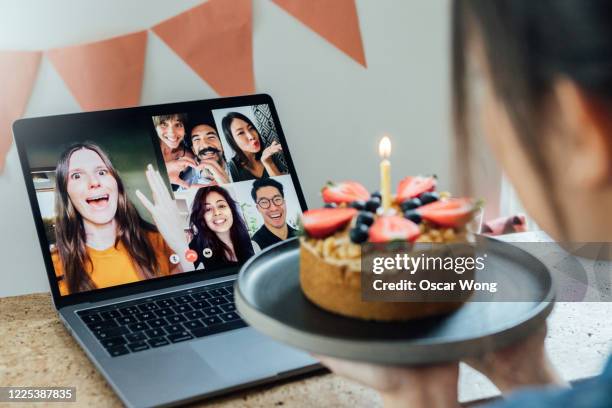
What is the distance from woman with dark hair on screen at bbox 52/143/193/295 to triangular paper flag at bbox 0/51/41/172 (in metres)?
0.13

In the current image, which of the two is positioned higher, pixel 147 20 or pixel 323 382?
pixel 147 20

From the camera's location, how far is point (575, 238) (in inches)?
20.7

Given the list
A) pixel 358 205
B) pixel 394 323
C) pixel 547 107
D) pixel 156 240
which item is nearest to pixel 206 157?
pixel 156 240

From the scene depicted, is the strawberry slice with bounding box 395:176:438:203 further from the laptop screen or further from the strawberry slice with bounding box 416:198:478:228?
the laptop screen

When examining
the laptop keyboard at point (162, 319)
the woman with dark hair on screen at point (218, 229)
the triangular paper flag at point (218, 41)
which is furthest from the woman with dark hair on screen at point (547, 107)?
the triangular paper flag at point (218, 41)

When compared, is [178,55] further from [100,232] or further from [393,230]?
[393,230]

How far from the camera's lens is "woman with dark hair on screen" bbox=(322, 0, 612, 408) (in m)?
0.43

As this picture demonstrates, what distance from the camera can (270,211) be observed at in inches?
42.9

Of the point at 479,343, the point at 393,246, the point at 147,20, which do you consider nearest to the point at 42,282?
the point at 147,20

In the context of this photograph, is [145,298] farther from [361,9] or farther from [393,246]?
[361,9]

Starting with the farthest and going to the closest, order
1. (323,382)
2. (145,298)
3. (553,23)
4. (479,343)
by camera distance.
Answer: (145,298)
(323,382)
(479,343)
(553,23)

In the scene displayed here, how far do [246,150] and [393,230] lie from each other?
1.53 feet

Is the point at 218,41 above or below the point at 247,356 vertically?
above

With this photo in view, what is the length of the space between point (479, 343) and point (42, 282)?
81 cm
